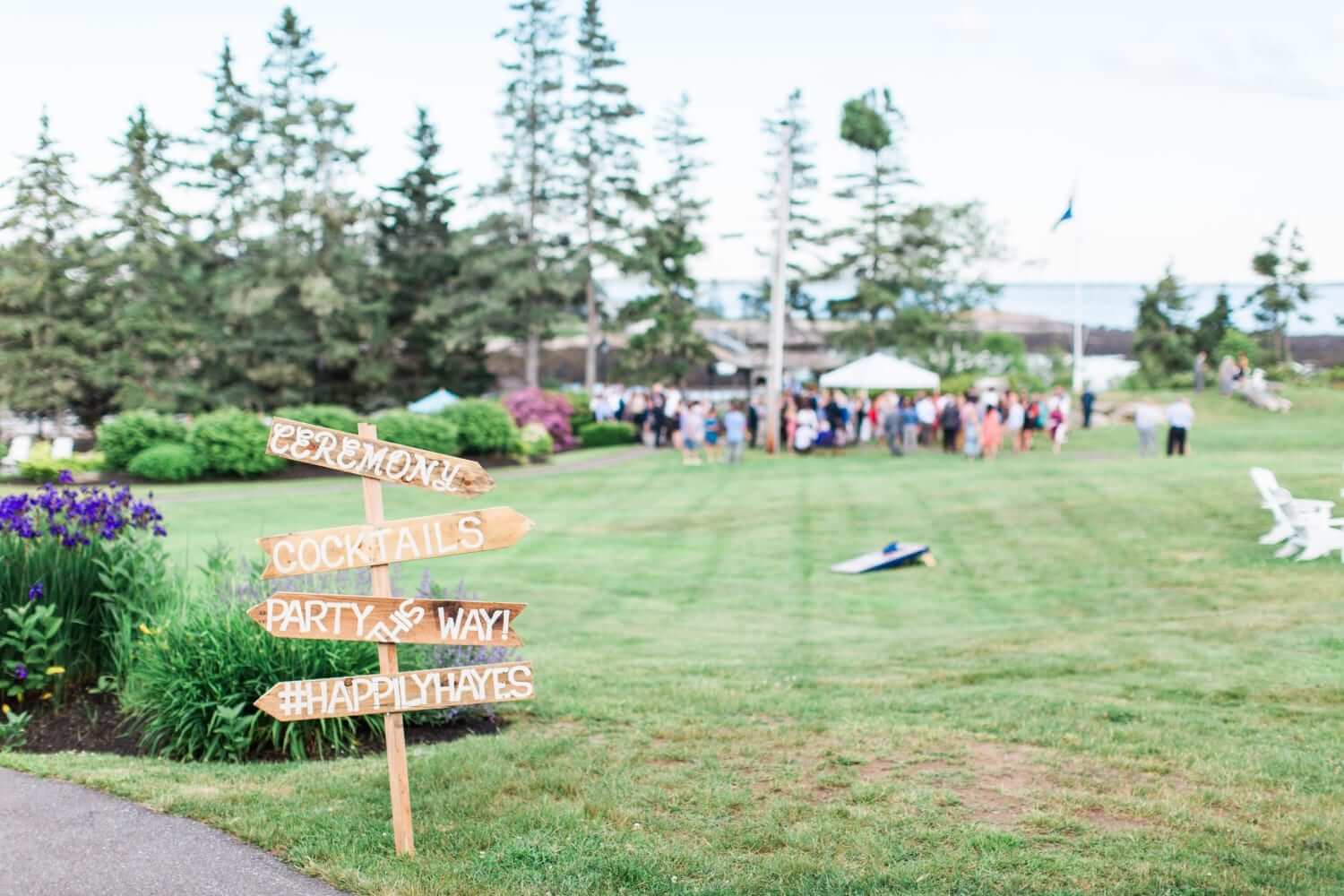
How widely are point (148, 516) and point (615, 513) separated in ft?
43.9

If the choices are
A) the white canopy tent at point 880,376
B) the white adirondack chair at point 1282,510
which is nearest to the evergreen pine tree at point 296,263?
the white canopy tent at point 880,376

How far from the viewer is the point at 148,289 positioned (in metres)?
42.3

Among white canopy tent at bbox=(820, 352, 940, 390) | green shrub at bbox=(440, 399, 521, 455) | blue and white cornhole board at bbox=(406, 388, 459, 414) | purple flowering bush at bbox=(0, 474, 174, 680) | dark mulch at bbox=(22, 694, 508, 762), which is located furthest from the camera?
blue and white cornhole board at bbox=(406, 388, 459, 414)

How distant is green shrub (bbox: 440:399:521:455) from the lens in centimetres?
2856

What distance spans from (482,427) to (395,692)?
24.4m

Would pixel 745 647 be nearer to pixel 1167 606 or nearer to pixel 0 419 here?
pixel 1167 606

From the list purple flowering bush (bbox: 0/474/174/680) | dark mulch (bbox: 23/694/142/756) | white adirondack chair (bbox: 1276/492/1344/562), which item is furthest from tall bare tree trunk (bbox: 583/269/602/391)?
dark mulch (bbox: 23/694/142/756)

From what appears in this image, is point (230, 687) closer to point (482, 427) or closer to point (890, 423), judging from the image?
point (482, 427)

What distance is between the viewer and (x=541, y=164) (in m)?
44.8

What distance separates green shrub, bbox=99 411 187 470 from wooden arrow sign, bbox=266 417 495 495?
23.8 meters

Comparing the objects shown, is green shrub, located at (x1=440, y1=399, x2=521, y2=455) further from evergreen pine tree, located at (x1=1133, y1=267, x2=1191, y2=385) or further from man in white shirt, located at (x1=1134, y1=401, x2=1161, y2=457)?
evergreen pine tree, located at (x1=1133, y1=267, x2=1191, y2=385)

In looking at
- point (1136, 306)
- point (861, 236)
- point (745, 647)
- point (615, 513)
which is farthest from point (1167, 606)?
point (1136, 306)

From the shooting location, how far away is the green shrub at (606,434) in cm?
3403

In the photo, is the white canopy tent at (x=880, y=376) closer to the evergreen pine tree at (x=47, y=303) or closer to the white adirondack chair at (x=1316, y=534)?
the white adirondack chair at (x=1316, y=534)
